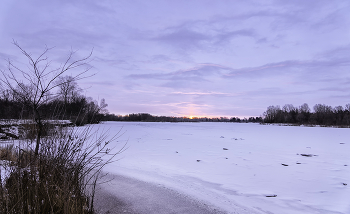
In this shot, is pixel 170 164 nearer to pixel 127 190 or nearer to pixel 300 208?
pixel 127 190

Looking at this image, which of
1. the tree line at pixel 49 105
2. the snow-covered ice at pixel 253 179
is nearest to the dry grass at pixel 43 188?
the tree line at pixel 49 105

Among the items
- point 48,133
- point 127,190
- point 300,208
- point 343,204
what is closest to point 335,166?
point 343,204

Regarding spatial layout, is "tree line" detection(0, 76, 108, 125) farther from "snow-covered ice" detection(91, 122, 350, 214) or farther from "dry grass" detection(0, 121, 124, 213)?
"snow-covered ice" detection(91, 122, 350, 214)

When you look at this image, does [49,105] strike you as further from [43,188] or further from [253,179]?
[253,179]

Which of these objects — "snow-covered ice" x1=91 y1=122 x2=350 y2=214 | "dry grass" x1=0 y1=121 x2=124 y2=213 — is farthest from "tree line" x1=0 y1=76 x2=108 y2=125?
"snow-covered ice" x1=91 y1=122 x2=350 y2=214

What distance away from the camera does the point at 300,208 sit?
4332mm

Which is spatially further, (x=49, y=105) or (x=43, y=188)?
(x=49, y=105)

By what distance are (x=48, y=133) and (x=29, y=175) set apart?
785mm

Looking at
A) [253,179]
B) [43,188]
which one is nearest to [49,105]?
[43,188]

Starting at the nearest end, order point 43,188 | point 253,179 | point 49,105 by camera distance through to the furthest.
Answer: point 43,188
point 49,105
point 253,179

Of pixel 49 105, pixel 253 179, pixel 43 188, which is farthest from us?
pixel 253 179

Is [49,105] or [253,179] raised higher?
[49,105]

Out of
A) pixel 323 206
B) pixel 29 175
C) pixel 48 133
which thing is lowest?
pixel 323 206

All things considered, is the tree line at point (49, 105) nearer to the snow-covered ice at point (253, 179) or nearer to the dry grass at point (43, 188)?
the dry grass at point (43, 188)
